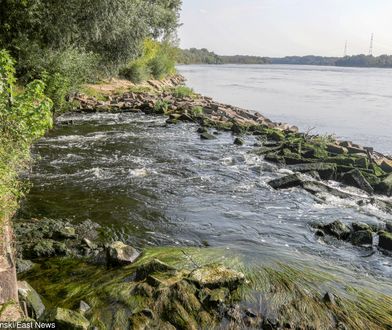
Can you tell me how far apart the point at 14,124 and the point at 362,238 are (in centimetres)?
937

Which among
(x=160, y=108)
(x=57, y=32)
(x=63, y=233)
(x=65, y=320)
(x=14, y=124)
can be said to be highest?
(x=57, y=32)

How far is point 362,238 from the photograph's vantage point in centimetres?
1059

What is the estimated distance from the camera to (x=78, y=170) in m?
15.4

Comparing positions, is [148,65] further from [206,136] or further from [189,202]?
[189,202]

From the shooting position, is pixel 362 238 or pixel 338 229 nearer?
pixel 362 238

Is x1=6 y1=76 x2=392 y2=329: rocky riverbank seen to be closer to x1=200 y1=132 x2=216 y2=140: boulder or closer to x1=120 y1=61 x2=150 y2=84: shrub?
x1=200 y1=132 x2=216 y2=140: boulder

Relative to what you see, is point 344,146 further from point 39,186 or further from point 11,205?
point 11,205

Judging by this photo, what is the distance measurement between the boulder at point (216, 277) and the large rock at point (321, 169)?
35.6ft

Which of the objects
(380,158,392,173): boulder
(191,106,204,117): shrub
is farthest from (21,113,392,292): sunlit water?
(191,106,204,117): shrub

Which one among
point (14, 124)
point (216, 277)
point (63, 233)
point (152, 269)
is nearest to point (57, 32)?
point (14, 124)

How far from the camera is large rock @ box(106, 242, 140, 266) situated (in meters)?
8.26

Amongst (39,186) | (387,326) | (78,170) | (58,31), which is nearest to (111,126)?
(58,31)

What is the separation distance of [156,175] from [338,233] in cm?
742

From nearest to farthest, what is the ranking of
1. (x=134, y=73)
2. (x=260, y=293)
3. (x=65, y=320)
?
(x=65, y=320) < (x=260, y=293) < (x=134, y=73)
